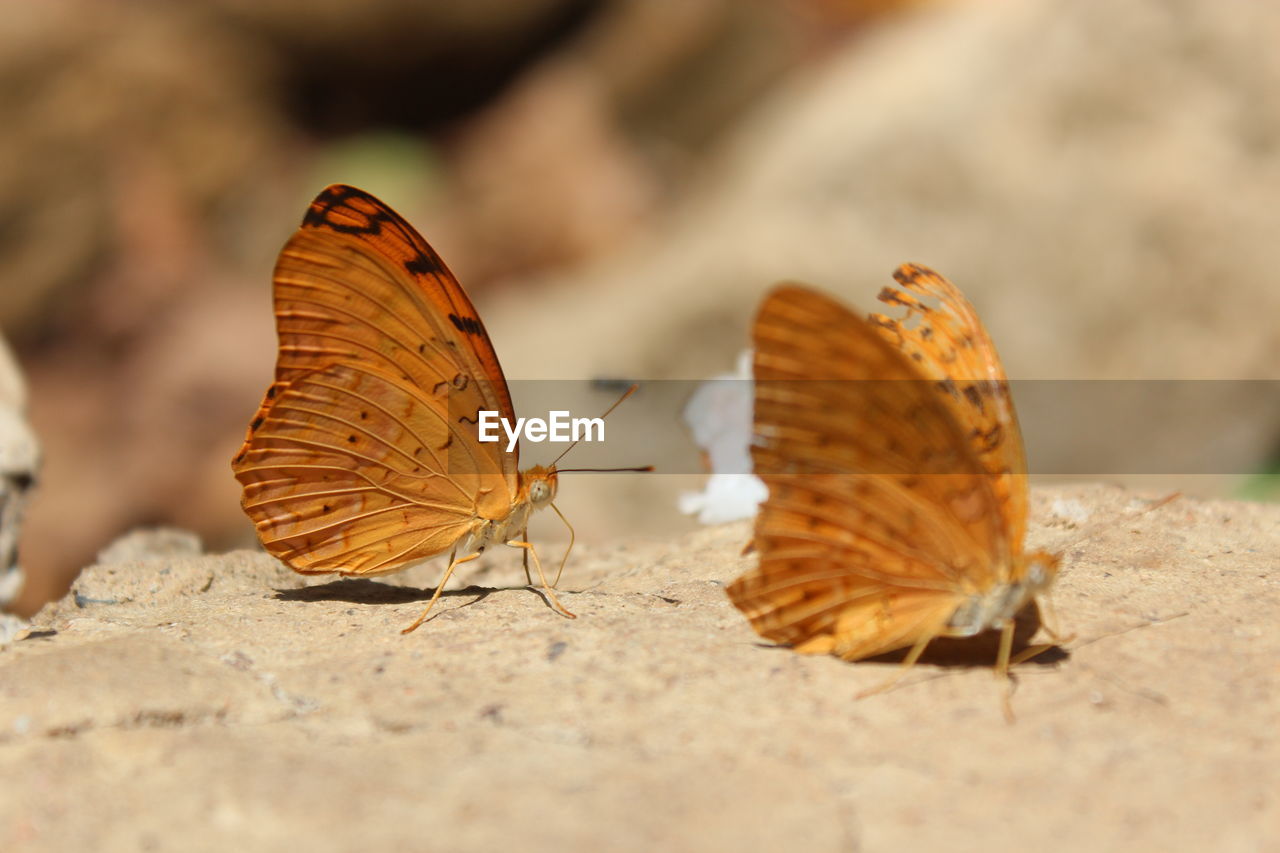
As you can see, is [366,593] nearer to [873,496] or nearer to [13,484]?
Result: [13,484]

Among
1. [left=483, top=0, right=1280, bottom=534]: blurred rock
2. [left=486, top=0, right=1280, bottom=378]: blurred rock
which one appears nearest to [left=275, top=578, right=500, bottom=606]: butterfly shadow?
[left=483, top=0, right=1280, bottom=534]: blurred rock

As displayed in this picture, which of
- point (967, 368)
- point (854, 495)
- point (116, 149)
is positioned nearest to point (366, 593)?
point (854, 495)

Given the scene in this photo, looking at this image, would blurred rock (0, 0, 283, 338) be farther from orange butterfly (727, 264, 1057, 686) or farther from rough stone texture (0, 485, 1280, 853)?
orange butterfly (727, 264, 1057, 686)

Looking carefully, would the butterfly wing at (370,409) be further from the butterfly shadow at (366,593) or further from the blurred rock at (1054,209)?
the blurred rock at (1054,209)

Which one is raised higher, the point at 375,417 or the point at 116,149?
the point at 116,149

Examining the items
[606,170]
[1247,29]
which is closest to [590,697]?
[1247,29]
